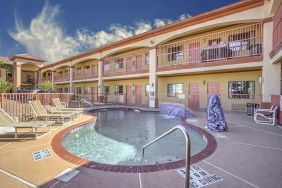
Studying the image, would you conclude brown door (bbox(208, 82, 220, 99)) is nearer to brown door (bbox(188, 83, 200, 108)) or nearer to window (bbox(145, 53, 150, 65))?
brown door (bbox(188, 83, 200, 108))

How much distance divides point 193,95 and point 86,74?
1704cm

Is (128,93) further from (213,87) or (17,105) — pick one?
(17,105)

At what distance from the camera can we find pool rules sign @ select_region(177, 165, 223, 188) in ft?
10.3

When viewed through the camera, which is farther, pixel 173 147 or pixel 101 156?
pixel 173 147

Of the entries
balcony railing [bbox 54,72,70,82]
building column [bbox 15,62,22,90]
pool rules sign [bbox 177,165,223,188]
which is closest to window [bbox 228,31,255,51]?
pool rules sign [bbox 177,165,223,188]

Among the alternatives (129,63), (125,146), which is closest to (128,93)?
(129,63)

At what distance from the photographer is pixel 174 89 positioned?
18625 millimetres

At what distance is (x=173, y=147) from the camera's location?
248 inches

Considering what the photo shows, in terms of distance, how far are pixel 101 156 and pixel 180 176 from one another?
2899 millimetres

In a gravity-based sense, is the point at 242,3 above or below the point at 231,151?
above

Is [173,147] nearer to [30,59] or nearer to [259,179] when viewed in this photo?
[259,179]

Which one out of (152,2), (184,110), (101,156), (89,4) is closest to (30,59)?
(89,4)

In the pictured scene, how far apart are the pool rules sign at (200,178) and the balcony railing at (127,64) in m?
14.9

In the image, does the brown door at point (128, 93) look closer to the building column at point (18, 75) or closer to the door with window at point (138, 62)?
the door with window at point (138, 62)
